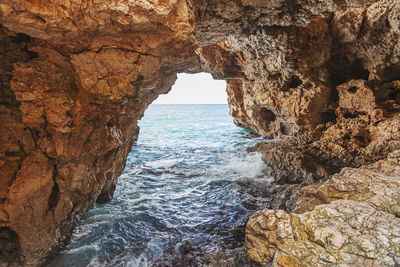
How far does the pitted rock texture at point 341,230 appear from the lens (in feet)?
8.82

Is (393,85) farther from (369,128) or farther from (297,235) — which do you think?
(297,235)

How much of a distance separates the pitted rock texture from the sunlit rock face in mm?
3654

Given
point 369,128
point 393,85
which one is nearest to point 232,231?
point 369,128

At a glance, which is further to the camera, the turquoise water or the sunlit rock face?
the turquoise water

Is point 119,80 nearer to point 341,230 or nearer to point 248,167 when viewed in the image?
point 341,230

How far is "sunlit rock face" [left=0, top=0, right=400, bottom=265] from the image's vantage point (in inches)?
142

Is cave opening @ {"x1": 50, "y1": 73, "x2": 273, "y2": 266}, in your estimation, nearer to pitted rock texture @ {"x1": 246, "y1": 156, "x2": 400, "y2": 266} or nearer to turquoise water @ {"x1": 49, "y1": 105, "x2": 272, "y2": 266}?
turquoise water @ {"x1": 49, "y1": 105, "x2": 272, "y2": 266}

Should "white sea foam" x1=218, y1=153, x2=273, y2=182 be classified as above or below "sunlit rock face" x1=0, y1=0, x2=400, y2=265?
below

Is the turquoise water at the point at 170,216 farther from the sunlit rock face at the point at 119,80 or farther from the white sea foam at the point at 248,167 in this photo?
the sunlit rock face at the point at 119,80

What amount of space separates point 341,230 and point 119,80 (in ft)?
15.0

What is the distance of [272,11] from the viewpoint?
5402 mm

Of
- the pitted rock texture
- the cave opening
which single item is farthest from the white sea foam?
the pitted rock texture

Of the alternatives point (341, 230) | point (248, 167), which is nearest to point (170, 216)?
point (341, 230)

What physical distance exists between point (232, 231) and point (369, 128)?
6372 millimetres
